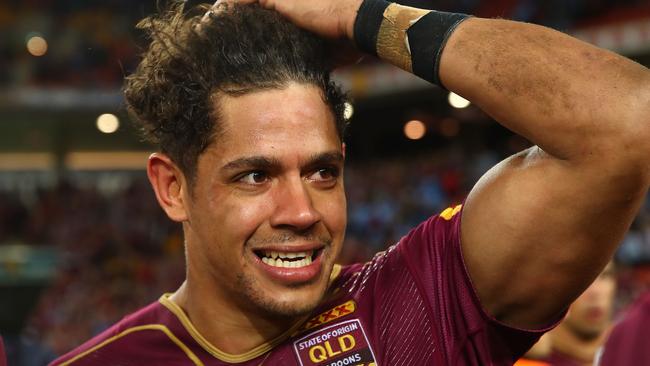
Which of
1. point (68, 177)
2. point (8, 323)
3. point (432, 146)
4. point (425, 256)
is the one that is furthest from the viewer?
point (68, 177)

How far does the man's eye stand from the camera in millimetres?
2088

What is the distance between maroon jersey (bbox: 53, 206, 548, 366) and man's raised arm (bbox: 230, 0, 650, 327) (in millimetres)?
69

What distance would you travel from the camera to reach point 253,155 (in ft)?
6.80

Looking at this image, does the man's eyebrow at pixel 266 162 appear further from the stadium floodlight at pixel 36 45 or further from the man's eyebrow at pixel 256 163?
the stadium floodlight at pixel 36 45

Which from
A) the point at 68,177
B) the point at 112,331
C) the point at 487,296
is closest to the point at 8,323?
the point at 112,331

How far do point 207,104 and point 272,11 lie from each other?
0.28m

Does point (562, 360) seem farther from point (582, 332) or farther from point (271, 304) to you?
point (271, 304)

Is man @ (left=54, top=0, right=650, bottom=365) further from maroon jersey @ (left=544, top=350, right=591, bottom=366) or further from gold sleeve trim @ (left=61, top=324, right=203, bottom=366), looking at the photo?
maroon jersey @ (left=544, top=350, right=591, bottom=366)

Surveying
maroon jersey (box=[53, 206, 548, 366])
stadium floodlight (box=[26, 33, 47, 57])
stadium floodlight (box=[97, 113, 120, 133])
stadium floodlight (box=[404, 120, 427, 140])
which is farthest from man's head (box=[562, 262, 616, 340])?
stadium floodlight (box=[26, 33, 47, 57])

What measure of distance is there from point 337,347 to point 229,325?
304 mm

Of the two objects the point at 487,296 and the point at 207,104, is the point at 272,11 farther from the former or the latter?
the point at 487,296

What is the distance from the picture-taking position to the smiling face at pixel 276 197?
6.76 ft

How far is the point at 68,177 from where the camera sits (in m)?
20.8

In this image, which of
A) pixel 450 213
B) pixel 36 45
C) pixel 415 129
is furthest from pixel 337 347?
pixel 36 45
